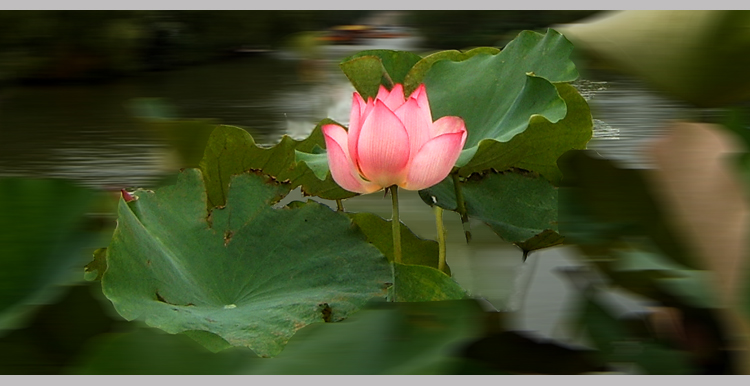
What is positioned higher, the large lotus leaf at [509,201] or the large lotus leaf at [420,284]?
the large lotus leaf at [420,284]

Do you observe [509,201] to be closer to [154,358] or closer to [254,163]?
[254,163]

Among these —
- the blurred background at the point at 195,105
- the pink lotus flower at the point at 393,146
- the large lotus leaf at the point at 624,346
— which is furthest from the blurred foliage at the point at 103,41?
the large lotus leaf at the point at 624,346

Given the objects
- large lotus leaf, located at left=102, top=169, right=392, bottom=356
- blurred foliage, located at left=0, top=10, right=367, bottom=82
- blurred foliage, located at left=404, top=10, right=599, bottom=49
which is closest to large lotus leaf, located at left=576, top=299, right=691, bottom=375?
large lotus leaf, located at left=102, top=169, right=392, bottom=356

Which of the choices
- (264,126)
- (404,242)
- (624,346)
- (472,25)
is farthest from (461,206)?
(472,25)

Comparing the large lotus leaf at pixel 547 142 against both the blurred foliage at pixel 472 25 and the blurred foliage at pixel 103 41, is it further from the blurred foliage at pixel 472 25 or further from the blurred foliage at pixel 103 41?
the blurred foliage at pixel 472 25

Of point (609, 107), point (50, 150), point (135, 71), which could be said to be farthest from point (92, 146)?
point (135, 71)

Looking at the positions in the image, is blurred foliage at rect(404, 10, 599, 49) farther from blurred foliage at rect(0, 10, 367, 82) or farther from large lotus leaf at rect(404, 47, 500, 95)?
large lotus leaf at rect(404, 47, 500, 95)

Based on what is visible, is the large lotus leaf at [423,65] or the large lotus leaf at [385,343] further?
the large lotus leaf at [423,65]
